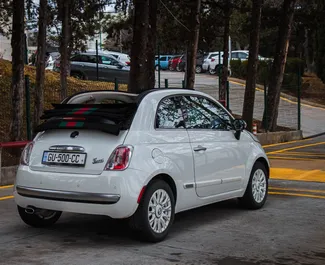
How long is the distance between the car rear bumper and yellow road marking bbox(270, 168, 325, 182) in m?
5.69

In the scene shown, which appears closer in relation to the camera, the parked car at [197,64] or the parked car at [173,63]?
the parked car at [197,64]

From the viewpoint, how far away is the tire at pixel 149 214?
18.5 ft

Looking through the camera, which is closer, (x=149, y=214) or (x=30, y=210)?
(x=149, y=214)

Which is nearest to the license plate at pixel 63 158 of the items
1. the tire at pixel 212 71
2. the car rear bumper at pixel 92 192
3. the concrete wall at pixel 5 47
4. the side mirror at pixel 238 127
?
the car rear bumper at pixel 92 192

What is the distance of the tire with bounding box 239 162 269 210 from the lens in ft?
24.5

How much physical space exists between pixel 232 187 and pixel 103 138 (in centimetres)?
214

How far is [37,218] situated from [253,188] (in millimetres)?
3029

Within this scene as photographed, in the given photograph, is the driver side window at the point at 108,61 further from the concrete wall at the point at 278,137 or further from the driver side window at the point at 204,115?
the driver side window at the point at 204,115

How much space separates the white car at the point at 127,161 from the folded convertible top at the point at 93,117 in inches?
0.4

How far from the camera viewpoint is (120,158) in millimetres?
5570

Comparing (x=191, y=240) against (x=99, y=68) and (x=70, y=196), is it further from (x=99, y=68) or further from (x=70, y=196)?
(x=99, y=68)

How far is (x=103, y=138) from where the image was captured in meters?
5.75

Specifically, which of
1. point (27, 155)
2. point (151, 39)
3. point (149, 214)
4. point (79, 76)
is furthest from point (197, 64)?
point (149, 214)

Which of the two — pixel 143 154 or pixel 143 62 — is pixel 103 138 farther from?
pixel 143 62
